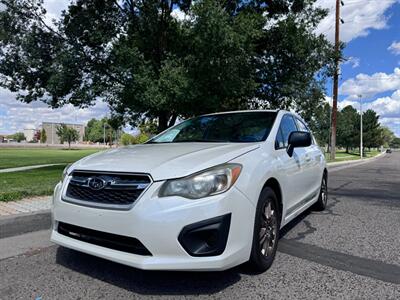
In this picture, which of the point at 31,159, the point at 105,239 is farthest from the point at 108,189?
the point at 31,159

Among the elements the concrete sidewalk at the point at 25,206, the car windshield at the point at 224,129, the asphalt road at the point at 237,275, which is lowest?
the asphalt road at the point at 237,275

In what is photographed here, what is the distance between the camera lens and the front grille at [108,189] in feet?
9.73

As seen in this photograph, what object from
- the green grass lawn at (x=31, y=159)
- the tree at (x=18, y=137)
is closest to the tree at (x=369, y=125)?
the green grass lawn at (x=31, y=159)

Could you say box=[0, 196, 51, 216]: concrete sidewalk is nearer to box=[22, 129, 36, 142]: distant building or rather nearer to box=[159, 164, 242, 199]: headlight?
box=[159, 164, 242, 199]: headlight

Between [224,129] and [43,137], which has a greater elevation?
[224,129]

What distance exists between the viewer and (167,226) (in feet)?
9.26

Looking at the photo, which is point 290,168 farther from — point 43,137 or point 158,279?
point 43,137

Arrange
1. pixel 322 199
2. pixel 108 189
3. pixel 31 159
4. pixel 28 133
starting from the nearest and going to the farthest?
pixel 108 189 → pixel 322 199 → pixel 31 159 → pixel 28 133

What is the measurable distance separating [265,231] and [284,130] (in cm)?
157

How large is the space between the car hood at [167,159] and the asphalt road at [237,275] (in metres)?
1.02

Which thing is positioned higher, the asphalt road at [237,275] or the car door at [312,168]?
the car door at [312,168]

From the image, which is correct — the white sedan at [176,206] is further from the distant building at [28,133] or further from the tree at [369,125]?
the distant building at [28,133]

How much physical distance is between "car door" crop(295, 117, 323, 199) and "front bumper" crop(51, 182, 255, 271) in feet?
7.78

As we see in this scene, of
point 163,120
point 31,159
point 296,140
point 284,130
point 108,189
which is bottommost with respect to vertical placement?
point 31,159
